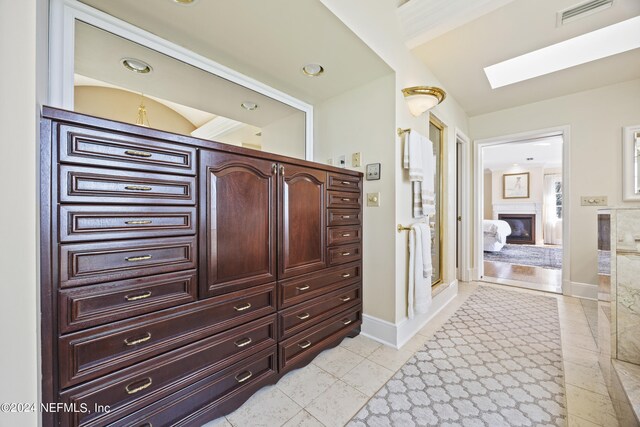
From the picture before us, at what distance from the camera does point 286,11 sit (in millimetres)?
1370

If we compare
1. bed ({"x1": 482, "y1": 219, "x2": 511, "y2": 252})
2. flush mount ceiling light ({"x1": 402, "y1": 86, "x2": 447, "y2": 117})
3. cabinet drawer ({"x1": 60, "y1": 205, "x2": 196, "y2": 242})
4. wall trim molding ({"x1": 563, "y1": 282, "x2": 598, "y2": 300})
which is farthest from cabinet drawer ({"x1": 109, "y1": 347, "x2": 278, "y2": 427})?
bed ({"x1": 482, "y1": 219, "x2": 511, "y2": 252})

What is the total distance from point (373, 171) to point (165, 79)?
164 cm

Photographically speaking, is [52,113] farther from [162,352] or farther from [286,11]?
[286,11]

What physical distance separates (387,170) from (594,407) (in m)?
1.84

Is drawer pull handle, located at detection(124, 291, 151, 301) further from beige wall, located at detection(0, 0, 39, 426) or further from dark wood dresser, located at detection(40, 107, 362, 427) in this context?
beige wall, located at detection(0, 0, 39, 426)

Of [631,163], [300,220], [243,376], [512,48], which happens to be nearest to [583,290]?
[631,163]

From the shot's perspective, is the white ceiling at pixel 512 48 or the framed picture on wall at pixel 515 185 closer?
the white ceiling at pixel 512 48

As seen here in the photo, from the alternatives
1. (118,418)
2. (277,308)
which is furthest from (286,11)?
(118,418)

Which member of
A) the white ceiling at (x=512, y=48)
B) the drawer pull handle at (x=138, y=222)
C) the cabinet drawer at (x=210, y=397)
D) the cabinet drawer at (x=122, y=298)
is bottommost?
the cabinet drawer at (x=210, y=397)

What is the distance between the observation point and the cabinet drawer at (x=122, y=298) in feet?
2.91

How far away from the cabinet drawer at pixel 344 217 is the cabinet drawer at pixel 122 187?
3.25ft

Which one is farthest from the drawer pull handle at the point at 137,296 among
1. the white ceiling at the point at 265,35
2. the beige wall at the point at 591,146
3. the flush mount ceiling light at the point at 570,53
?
the beige wall at the point at 591,146

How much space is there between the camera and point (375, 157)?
2086 mm

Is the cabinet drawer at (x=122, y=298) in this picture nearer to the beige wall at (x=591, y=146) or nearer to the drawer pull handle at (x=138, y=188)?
the drawer pull handle at (x=138, y=188)
